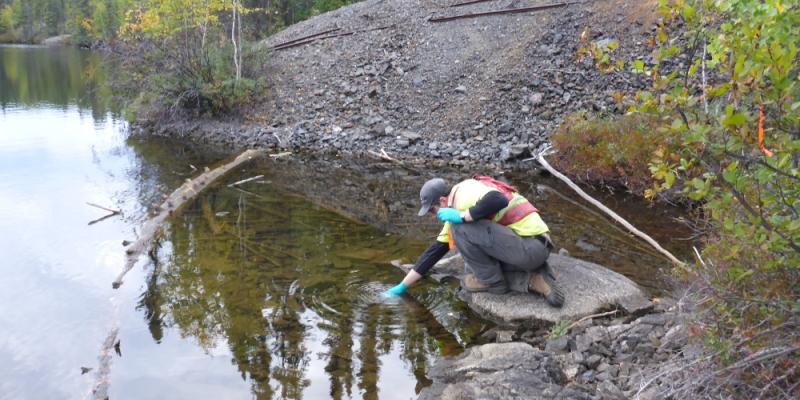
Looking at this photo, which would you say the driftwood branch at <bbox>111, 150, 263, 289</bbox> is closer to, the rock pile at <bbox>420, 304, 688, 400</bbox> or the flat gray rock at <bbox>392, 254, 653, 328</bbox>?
the flat gray rock at <bbox>392, 254, 653, 328</bbox>

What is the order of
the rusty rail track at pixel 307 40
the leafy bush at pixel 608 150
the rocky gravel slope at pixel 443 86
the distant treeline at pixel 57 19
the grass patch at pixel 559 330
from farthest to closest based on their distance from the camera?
the distant treeline at pixel 57 19 < the rusty rail track at pixel 307 40 < the rocky gravel slope at pixel 443 86 < the leafy bush at pixel 608 150 < the grass patch at pixel 559 330

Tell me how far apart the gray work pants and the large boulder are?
93 centimetres

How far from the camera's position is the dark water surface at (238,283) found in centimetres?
577

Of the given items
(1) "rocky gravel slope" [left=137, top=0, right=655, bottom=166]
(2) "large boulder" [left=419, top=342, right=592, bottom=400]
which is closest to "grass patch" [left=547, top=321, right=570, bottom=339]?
(2) "large boulder" [left=419, top=342, right=592, bottom=400]

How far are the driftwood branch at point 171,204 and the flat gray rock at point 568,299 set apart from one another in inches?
167

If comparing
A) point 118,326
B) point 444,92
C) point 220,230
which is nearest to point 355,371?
point 118,326

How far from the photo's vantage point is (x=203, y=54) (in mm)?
17578

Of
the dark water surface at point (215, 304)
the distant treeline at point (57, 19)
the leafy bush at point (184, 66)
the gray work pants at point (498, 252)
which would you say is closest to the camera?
the dark water surface at point (215, 304)

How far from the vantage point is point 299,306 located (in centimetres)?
689

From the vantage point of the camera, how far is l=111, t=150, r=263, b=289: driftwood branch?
8.30 metres

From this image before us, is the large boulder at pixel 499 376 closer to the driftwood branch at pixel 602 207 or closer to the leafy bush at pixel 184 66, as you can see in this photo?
the driftwood branch at pixel 602 207

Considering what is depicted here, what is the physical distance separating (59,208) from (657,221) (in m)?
9.45

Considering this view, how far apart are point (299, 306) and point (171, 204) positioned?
450 cm

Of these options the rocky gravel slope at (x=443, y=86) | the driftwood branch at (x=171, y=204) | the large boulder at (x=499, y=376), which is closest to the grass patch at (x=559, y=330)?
the large boulder at (x=499, y=376)
